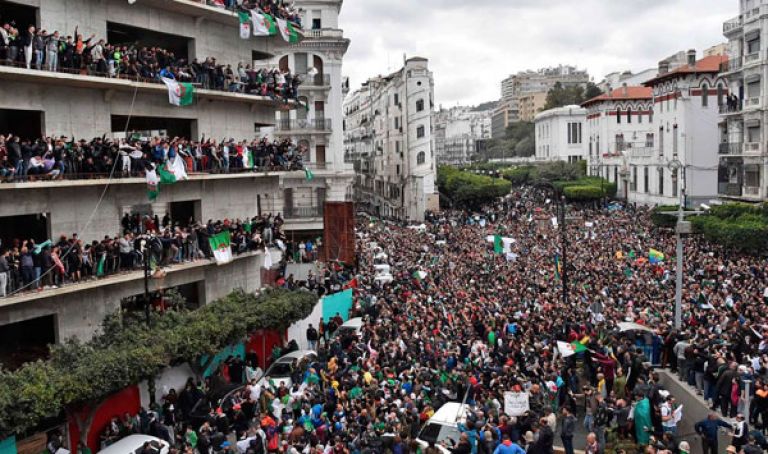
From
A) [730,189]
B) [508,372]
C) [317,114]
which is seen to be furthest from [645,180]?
[508,372]

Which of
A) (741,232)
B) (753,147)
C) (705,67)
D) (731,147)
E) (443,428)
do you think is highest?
(705,67)

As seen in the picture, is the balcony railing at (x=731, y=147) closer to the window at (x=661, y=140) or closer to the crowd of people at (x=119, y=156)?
the window at (x=661, y=140)

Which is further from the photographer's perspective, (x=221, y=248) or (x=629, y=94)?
(x=629, y=94)

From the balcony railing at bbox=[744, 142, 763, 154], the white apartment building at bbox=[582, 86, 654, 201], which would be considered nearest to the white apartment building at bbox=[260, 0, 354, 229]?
the balcony railing at bbox=[744, 142, 763, 154]

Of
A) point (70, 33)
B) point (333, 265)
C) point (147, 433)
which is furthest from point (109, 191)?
point (333, 265)

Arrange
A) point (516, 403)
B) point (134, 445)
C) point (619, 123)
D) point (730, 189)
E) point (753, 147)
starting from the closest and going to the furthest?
point (134, 445), point (516, 403), point (753, 147), point (730, 189), point (619, 123)

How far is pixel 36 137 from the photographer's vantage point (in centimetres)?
2234

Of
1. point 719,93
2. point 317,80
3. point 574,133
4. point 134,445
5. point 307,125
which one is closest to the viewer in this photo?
point 134,445

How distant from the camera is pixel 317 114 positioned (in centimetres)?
5341

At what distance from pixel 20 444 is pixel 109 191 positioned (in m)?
7.54

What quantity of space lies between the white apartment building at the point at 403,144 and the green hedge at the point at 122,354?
5727 centimetres

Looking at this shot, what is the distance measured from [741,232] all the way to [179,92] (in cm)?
2974

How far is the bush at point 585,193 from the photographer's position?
82750 millimetres

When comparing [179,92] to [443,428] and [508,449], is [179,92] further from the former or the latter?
[508,449]
